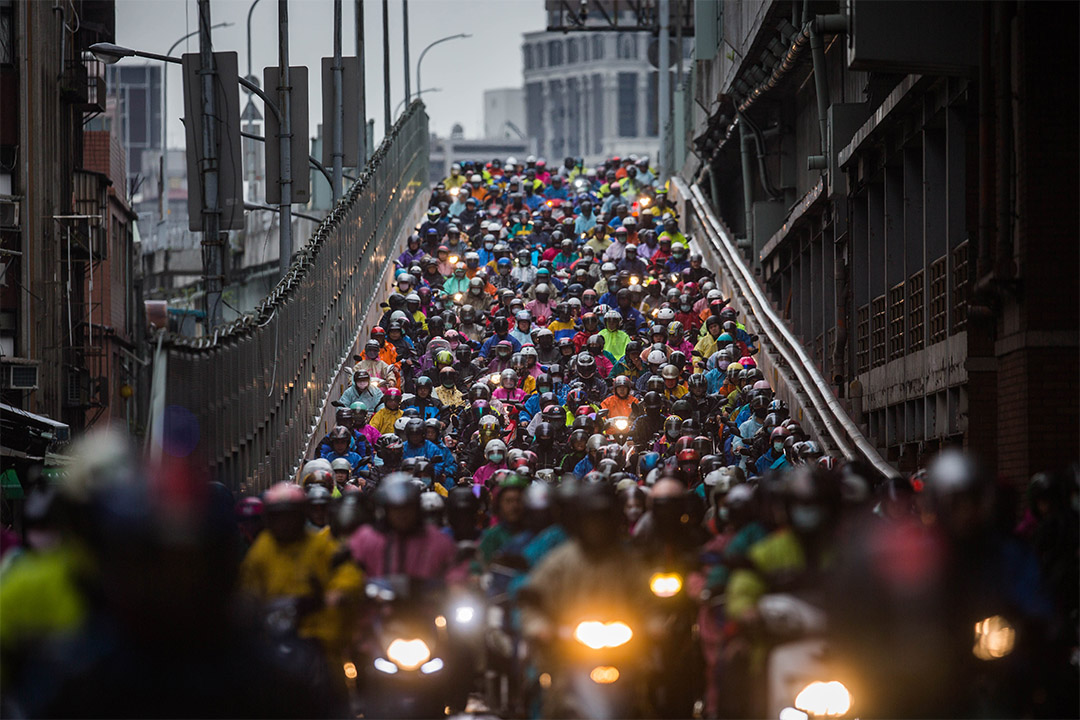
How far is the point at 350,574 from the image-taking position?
1161 centimetres

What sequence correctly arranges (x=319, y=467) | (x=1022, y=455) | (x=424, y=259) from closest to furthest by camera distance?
(x=1022, y=455)
(x=319, y=467)
(x=424, y=259)

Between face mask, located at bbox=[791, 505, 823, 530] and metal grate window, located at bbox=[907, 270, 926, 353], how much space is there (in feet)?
48.0

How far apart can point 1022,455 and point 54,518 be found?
10.1 m

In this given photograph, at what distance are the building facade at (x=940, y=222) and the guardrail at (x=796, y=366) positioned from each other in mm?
659

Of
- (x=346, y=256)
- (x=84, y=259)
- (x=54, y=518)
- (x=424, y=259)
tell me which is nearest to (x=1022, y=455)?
(x=54, y=518)

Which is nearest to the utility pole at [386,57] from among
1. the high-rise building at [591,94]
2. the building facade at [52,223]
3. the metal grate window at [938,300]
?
the building facade at [52,223]

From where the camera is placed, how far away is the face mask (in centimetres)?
1059

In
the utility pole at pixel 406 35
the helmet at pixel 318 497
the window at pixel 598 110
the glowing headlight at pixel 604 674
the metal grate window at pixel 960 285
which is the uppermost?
the window at pixel 598 110

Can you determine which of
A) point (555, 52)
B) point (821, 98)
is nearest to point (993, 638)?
point (821, 98)

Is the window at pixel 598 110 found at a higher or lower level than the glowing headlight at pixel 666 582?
higher

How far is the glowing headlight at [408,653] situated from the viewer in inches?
470

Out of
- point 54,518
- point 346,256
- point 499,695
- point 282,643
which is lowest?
point 499,695

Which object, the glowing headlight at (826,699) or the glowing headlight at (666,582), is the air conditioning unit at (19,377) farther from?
the glowing headlight at (826,699)

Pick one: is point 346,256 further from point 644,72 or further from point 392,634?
point 644,72
